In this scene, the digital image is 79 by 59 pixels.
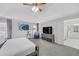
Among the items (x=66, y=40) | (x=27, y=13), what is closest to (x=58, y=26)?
(x=66, y=40)

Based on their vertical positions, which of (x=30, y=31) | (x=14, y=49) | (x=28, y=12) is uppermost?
(x=28, y=12)

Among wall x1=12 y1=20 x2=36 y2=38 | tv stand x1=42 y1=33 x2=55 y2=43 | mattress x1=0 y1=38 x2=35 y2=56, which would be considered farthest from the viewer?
tv stand x1=42 y1=33 x2=55 y2=43

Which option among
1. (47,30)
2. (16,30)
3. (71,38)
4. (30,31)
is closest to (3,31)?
(16,30)

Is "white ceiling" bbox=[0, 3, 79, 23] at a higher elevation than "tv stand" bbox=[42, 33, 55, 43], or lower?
higher

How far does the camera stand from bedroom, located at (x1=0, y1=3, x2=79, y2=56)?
1.88ft

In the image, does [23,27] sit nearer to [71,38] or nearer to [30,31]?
[30,31]

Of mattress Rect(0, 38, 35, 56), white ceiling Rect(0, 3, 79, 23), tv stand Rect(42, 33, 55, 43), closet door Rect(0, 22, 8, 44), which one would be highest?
white ceiling Rect(0, 3, 79, 23)

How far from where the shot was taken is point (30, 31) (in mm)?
699

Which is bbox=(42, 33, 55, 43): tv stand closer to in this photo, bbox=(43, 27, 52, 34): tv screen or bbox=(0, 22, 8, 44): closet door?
bbox=(43, 27, 52, 34): tv screen

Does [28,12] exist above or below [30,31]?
above

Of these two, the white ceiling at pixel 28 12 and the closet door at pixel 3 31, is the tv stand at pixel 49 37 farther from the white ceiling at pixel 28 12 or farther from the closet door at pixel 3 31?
the closet door at pixel 3 31

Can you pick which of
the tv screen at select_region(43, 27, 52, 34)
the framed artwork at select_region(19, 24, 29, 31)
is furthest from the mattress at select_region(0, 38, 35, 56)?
the tv screen at select_region(43, 27, 52, 34)

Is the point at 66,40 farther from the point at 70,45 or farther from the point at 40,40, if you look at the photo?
the point at 40,40

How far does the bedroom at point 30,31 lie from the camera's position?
574mm
